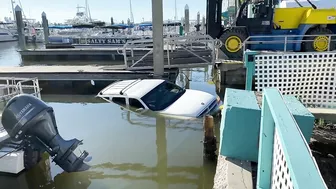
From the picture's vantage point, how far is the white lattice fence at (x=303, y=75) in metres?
4.62

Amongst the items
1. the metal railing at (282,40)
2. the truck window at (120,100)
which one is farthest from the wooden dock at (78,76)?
the metal railing at (282,40)

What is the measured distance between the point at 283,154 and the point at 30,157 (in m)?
5.03

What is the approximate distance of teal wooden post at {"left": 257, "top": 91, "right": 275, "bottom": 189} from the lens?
1.97 meters

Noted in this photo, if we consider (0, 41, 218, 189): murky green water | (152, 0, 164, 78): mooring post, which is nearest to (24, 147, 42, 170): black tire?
(0, 41, 218, 189): murky green water

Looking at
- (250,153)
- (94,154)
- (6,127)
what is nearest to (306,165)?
(250,153)

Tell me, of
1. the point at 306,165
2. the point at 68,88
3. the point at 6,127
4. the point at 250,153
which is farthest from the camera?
the point at 68,88

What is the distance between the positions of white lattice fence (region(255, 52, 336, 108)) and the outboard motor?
3601mm

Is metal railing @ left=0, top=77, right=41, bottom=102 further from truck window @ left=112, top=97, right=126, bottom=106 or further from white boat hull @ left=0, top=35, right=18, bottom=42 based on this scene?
white boat hull @ left=0, top=35, right=18, bottom=42

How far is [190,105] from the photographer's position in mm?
8008

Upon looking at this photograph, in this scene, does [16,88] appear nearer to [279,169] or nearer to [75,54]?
[279,169]

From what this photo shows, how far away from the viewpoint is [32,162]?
538cm

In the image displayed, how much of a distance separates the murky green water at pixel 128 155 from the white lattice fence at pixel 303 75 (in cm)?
211

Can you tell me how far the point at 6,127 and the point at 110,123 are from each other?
3418mm

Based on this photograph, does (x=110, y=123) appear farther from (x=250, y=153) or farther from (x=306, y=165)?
(x=306, y=165)
